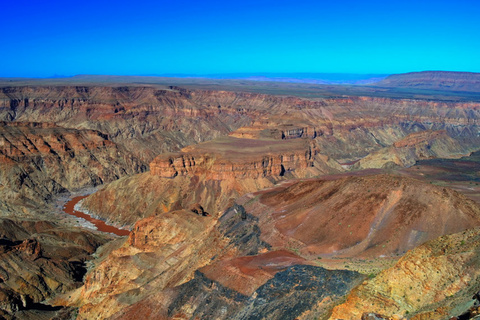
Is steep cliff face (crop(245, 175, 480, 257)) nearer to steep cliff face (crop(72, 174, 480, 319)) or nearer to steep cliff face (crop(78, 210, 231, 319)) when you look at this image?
steep cliff face (crop(72, 174, 480, 319))

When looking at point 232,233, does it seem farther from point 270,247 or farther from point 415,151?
point 415,151

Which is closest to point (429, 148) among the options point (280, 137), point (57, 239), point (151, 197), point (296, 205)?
point (280, 137)

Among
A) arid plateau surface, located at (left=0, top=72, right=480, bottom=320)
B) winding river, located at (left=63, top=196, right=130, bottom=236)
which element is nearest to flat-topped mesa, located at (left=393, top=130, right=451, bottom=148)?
arid plateau surface, located at (left=0, top=72, right=480, bottom=320)

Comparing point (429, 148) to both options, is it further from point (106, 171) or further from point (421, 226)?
point (421, 226)

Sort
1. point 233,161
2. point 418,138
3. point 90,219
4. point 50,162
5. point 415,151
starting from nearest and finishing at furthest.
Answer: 1. point 90,219
2. point 233,161
3. point 50,162
4. point 415,151
5. point 418,138

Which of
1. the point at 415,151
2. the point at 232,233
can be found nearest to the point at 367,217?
the point at 232,233

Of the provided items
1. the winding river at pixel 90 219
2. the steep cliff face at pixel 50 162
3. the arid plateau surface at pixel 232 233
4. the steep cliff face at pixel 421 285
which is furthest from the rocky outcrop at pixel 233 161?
Answer: the steep cliff face at pixel 421 285
